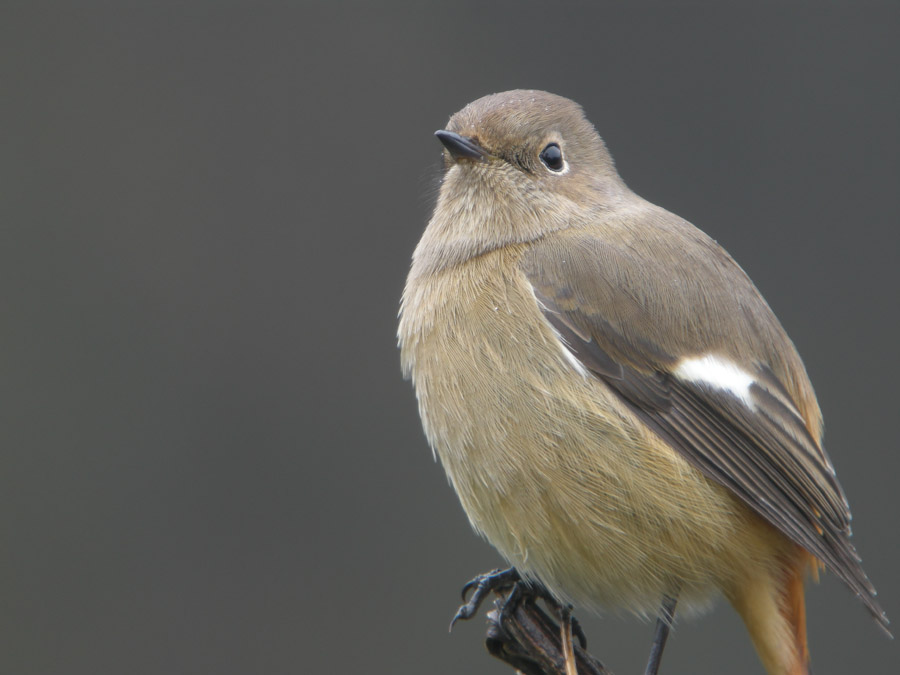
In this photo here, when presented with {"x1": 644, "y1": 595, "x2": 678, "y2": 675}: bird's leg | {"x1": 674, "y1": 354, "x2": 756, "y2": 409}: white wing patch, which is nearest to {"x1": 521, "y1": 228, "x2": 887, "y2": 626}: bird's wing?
{"x1": 674, "y1": 354, "x2": 756, "y2": 409}: white wing patch

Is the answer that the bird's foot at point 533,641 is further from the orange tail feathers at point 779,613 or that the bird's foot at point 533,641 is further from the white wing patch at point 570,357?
the white wing patch at point 570,357

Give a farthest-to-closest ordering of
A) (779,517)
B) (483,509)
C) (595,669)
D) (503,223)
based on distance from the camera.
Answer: (503,223) < (483,509) < (779,517) < (595,669)

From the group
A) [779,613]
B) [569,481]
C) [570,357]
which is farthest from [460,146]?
[779,613]

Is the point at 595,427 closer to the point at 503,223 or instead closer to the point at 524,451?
the point at 524,451

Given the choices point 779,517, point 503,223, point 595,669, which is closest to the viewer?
point 595,669

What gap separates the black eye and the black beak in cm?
20

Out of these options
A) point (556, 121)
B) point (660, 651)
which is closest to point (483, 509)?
point (660, 651)

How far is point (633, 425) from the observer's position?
2.63 m

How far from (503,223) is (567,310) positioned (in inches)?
16.2

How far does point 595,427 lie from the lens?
2605 mm

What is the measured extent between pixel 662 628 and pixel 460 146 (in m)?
1.51

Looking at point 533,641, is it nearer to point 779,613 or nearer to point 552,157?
point 779,613

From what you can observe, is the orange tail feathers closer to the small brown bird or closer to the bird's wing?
the small brown bird

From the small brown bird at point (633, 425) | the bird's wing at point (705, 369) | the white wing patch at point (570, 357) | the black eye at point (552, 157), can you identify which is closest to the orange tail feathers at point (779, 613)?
the small brown bird at point (633, 425)
